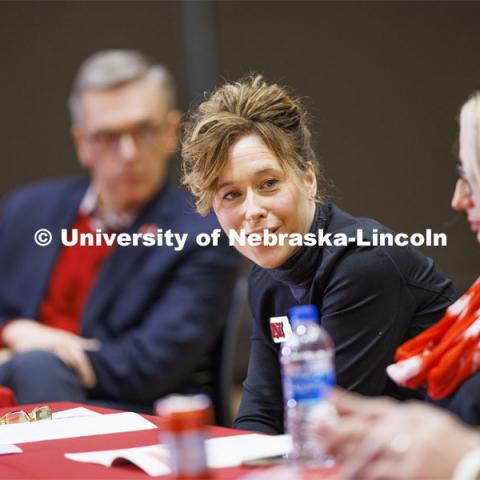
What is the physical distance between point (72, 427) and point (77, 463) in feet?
1.23

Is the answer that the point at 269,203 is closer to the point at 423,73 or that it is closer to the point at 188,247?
the point at 423,73

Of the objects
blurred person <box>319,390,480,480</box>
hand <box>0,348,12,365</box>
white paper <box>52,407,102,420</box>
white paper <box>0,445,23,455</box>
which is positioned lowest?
hand <box>0,348,12,365</box>

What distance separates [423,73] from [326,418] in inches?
67.2

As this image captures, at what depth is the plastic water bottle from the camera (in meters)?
1.45

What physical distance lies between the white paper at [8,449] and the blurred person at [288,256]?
613 millimetres

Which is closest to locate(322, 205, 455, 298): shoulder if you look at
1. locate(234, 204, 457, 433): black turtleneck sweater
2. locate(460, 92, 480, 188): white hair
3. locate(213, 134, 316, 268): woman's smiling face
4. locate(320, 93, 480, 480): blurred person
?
locate(234, 204, 457, 433): black turtleneck sweater

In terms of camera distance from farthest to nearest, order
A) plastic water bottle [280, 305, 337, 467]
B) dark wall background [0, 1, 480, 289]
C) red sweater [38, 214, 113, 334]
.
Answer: red sweater [38, 214, 113, 334], dark wall background [0, 1, 480, 289], plastic water bottle [280, 305, 337, 467]

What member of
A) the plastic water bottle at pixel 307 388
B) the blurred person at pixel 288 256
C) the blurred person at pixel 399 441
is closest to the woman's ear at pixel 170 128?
the blurred person at pixel 288 256

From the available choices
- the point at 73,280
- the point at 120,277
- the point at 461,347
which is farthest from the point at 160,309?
the point at 461,347

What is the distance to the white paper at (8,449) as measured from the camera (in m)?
1.92

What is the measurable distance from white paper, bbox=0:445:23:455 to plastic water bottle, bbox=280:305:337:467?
0.58 m

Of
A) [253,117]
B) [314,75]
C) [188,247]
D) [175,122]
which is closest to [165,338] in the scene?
[188,247]

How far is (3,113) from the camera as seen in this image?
4238 mm

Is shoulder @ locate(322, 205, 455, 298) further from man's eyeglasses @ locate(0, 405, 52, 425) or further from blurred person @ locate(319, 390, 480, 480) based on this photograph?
blurred person @ locate(319, 390, 480, 480)
